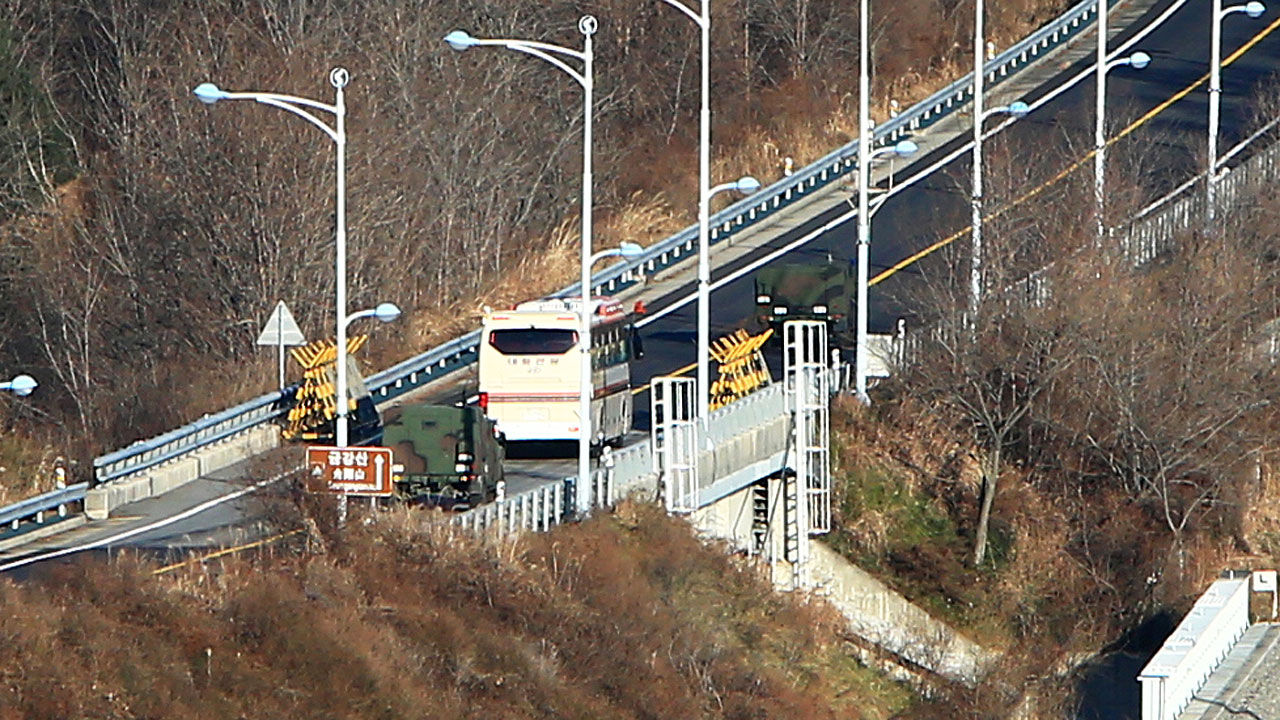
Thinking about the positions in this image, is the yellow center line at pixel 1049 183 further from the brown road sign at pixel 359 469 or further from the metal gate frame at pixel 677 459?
the brown road sign at pixel 359 469

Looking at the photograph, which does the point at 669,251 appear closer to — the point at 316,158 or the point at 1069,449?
the point at 316,158

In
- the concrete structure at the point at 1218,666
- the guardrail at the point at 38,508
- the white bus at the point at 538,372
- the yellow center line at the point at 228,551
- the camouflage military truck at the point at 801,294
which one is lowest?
the concrete structure at the point at 1218,666

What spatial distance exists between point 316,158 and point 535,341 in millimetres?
14442

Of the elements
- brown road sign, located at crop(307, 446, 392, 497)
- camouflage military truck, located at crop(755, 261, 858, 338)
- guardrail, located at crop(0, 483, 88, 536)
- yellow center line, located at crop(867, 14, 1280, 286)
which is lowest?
guardrail, located at crop(0, 483, 88, 536)

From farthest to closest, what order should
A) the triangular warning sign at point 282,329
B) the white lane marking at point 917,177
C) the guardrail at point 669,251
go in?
1. the white lane marking at point 917,177
2. the guardrail at point 669,251
3. the triangular warning sign at point 282,329

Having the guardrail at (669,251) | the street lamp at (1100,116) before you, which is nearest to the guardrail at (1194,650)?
the street lamp at (1100,116)

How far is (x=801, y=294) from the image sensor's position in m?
52.0

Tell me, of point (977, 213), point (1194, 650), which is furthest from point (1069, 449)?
point (1194, 650)

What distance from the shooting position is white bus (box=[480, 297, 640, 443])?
41.6 m

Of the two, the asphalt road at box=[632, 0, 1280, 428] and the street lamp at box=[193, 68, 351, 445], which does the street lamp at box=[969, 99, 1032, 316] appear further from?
the street lamp at box=[193, 68, 351, 445]

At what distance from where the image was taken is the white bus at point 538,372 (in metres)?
41.6

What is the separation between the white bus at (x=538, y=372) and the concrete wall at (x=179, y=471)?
399 centimetres

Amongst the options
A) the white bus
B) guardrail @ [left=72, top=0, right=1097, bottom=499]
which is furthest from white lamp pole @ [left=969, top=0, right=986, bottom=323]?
the white bus

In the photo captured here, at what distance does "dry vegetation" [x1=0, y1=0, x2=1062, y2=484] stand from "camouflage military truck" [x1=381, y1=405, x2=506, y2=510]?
33.6 ft
